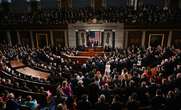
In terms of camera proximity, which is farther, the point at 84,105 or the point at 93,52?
the point at 93,52

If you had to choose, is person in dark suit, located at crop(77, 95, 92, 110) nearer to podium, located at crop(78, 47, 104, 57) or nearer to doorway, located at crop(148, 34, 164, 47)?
podium, located at crop(78, 47, 104, 57)

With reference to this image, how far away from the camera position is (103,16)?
23578 millimetres

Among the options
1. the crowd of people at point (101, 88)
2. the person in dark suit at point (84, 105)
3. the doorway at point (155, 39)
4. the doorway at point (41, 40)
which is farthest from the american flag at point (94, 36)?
the person in dark suit at point (84, 105)

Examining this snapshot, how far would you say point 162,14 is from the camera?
896 inches

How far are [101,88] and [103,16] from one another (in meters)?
13.1

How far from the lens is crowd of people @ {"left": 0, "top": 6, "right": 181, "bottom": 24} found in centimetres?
2261

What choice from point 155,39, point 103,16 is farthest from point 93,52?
point 155,39

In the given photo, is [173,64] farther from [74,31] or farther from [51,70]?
[74,31]

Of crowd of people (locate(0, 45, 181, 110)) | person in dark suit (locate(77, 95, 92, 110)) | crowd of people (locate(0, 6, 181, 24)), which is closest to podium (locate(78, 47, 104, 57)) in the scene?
crowd of people (locate(0, 6, 181, 24))

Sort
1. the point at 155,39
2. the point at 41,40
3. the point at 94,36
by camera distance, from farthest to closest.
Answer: the point at 41,40
the point at 94,36
the point at 155,39

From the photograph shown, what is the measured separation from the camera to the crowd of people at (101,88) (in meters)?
8.80

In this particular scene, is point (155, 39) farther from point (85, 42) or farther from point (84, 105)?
point (84, 105)

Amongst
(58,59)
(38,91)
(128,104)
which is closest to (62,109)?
(128,104)

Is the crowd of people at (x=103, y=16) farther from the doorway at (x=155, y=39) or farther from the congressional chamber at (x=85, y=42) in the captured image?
the doorway at (x=155, y=39)
